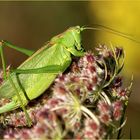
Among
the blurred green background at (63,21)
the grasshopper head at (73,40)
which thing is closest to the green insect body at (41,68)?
the grasshopper head at (73,40)

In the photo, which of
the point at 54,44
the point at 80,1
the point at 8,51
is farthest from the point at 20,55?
the point at 54,44

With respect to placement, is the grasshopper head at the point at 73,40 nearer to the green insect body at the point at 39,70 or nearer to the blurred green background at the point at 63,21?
the green insect body at the point at 39,70

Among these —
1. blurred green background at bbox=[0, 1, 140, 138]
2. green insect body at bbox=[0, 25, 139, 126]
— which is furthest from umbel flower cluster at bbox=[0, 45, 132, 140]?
blurred green background at bbox=[0, 1, 140, 138]

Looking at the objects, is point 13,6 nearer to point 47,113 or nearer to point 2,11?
point 2,11

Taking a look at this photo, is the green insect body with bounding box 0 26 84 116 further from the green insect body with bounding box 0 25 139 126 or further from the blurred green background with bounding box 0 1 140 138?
the blurred green background with bounding box 0 1 140 138

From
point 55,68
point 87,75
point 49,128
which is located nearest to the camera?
point 49,128

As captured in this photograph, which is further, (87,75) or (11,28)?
(11,28)

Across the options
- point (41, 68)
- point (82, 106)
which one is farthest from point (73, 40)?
point (82, 106)
